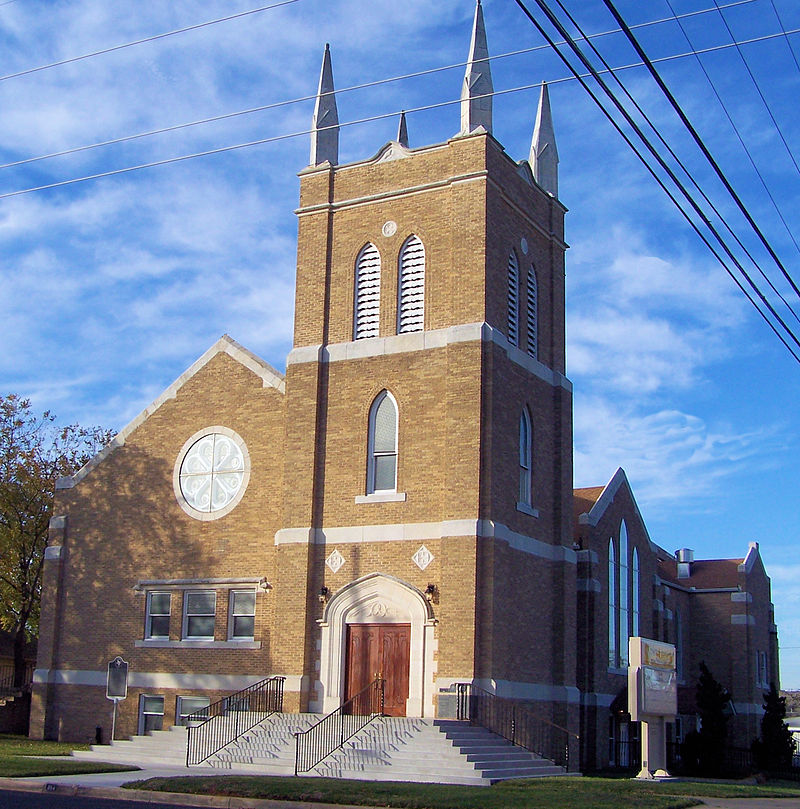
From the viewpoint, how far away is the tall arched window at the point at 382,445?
2841 centimetres

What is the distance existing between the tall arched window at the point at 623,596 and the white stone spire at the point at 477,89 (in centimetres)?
1433

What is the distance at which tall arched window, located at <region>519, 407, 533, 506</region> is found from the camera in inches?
1151

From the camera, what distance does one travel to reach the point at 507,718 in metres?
26.0

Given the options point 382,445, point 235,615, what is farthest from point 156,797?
point 382,445

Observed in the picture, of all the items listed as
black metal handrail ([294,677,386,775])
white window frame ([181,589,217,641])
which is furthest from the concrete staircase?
white window frame ([181,589,217,641])

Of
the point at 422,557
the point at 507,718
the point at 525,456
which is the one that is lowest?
the point at 507,718

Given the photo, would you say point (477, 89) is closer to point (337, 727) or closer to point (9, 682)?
point (337, 727)

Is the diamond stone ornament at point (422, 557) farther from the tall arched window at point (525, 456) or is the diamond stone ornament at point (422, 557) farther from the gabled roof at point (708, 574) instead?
the gabled roof at point (708, 574)

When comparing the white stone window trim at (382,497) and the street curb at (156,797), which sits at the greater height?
the white stone window trim at (382,497)

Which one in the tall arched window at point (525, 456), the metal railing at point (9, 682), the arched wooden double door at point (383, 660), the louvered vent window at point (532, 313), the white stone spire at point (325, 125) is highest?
the white stone spire at point (325, 125)

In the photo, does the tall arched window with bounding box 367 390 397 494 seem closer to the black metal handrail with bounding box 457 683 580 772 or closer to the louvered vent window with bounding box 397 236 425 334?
the louvered vent window with bounding box 397 236 425 334

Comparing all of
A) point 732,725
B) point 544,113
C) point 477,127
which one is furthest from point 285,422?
point 732,725

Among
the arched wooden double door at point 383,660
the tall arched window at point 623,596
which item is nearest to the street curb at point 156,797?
the arched wooden double door at point 383,660

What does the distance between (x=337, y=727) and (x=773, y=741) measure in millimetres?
26082
